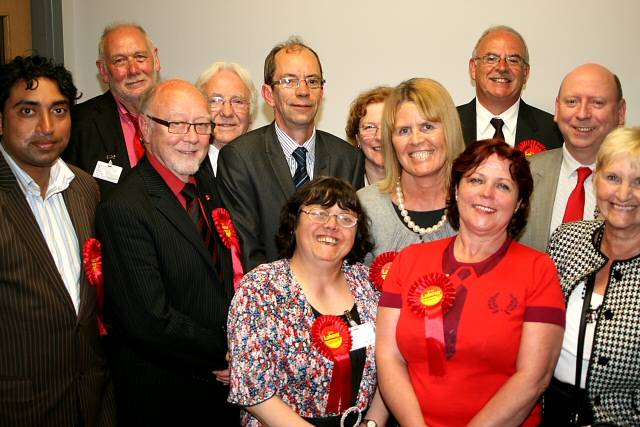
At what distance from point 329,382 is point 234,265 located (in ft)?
2.71

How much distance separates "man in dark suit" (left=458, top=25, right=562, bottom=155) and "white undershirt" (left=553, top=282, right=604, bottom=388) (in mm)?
1605

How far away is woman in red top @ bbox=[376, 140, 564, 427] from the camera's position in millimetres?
2521

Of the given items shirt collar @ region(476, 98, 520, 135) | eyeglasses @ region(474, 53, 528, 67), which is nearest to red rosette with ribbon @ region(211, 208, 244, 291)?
shirt collar @ region(476, 98, 520, 135)

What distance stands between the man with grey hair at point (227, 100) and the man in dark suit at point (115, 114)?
41 cm

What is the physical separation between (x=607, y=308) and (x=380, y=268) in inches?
36.6

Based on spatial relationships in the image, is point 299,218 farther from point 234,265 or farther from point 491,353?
point 491,353

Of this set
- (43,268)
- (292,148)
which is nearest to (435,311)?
(292,148)

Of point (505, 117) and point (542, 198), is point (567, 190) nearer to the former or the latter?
point (542, 198)

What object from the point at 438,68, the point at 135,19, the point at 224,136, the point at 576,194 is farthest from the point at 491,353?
the point at 135,19

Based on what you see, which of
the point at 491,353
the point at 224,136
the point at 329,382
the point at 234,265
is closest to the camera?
the point at 491,353

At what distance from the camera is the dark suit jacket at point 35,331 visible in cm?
281

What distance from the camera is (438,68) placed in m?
5.16

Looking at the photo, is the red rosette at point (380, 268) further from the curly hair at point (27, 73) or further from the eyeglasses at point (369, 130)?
the curly hair at point (27, 73)

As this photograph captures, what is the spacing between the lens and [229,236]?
3283mm
